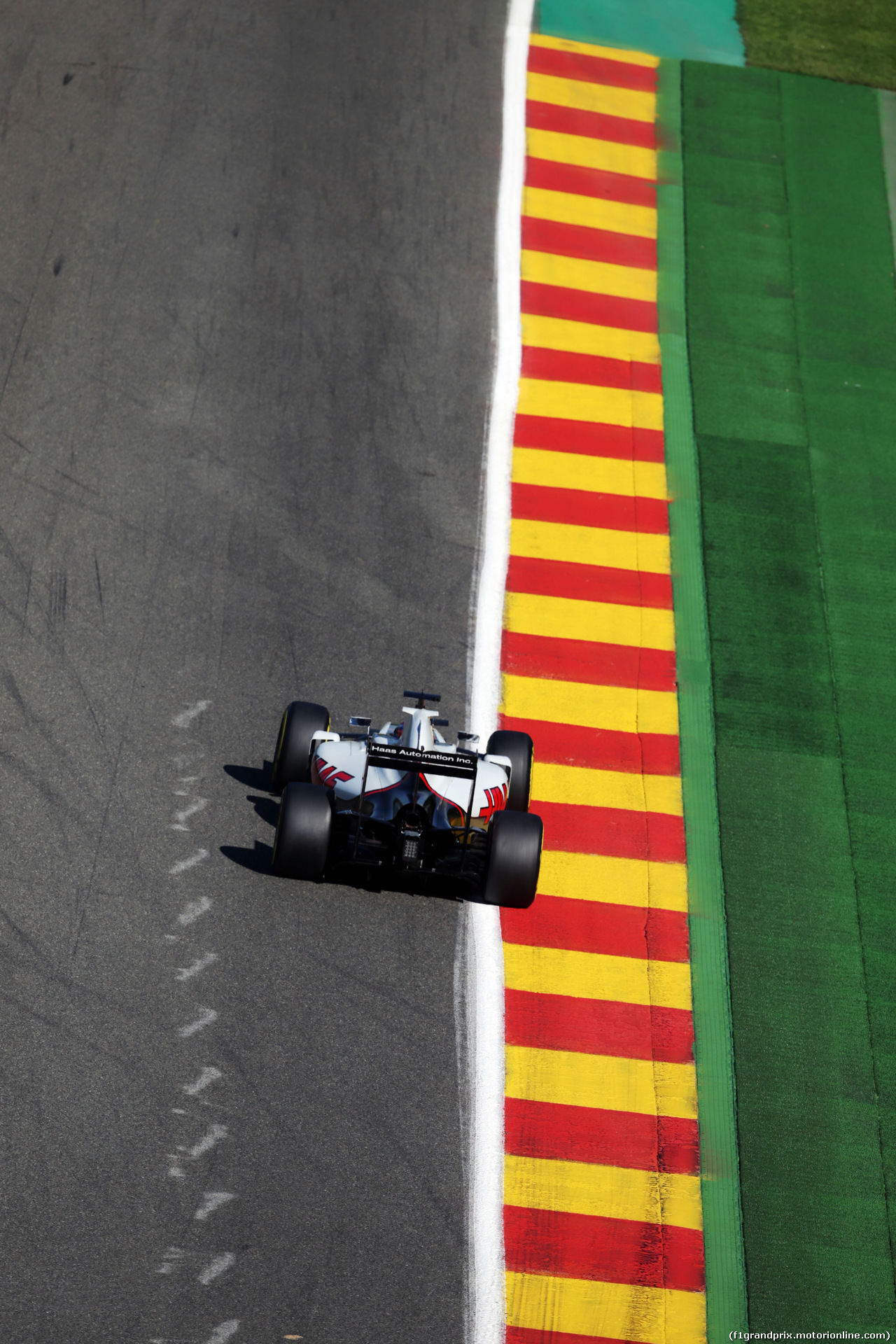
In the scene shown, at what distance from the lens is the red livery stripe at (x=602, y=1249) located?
9797mm

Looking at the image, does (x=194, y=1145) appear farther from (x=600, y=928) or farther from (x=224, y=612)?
(x=224, y=612)

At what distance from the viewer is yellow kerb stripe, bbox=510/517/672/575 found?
1434cm

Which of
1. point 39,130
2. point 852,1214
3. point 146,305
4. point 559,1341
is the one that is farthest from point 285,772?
point 39,130

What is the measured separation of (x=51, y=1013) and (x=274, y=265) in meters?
9.72

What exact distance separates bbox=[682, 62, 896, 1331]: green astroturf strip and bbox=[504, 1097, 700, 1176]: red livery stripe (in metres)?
0.51

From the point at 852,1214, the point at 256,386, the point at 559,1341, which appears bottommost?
the point at 559,1341

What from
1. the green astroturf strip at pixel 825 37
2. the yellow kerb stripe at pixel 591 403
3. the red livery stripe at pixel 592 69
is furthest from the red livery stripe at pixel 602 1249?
the green astroturf strip at pixel 825 37

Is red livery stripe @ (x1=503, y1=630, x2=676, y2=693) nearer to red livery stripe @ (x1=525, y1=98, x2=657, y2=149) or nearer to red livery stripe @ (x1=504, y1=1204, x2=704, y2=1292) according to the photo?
red livery stripe @ (x1=504, y1=1204, x2=704, y2=1292)

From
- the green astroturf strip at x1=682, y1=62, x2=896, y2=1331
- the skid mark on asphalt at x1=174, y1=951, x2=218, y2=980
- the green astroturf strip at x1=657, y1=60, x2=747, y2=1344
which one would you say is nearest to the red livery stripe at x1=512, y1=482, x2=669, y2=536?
the green astroturf strip at x1=657, y1=60, x2=747, y2=1344

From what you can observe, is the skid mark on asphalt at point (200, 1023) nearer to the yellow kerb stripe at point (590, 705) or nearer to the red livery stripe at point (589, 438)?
the yellow kerb stripe at point (590, 705)

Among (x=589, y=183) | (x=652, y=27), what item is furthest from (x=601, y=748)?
(x=652, y=27)

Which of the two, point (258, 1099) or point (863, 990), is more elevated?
point (863, 990)

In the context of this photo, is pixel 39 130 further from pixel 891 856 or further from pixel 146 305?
pixel 891 856

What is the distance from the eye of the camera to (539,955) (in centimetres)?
1131
